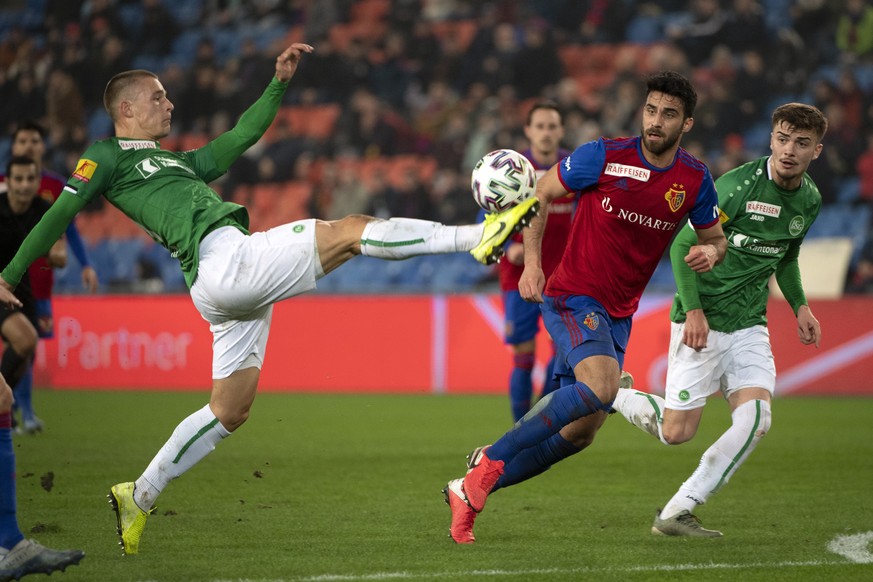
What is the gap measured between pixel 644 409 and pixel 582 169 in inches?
57.7

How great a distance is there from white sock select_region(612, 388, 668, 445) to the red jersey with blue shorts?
737mm

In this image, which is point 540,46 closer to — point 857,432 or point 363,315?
point 363,315

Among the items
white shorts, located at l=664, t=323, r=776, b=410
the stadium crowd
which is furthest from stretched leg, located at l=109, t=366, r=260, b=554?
the stadium crowd

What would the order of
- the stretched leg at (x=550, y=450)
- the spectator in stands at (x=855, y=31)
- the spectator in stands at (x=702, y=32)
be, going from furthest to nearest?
1. the spectator in stands at (x=702, y=32)
2. the spectator in stands at (x=855, y=31)
3. the stretched leg at (x=550, y=450)

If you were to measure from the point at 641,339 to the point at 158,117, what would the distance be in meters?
8.94

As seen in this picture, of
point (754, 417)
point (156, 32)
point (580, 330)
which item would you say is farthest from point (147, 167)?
point (156, 32)

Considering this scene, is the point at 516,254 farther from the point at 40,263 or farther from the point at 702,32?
the point at 702,32

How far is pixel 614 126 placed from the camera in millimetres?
16719

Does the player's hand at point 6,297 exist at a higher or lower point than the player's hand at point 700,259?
lower

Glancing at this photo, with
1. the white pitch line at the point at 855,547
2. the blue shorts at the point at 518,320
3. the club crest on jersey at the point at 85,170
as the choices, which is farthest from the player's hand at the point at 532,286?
the blue shorts at the point at 518,320

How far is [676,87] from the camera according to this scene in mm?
5621

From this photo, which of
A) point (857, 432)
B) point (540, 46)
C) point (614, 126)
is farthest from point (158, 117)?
point (540, 46)

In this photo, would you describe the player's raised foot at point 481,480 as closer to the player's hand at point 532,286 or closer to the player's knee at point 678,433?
the player's hand at point 532,286

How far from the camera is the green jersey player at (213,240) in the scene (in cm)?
512
